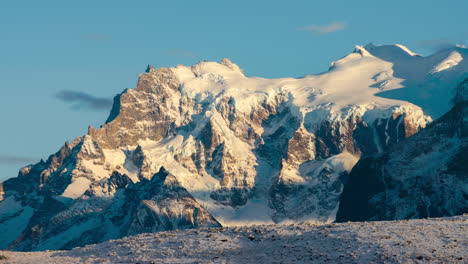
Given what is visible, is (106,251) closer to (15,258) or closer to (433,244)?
(15,258)

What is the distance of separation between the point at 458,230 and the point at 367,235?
32.2 feet

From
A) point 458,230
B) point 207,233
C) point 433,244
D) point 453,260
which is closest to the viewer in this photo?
point 453,260

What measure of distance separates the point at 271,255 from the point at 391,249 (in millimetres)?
11739

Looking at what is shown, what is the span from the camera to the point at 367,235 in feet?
366

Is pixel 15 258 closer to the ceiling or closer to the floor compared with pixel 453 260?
closer to the ceiling

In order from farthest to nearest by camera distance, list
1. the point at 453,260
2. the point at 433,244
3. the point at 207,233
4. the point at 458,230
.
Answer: the point at 207,233 < the point at 458,230 < the point at 433,244 < the point at 453,260

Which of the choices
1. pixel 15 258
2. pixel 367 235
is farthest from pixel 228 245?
pixel 15 258

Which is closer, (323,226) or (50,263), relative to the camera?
(50,263)

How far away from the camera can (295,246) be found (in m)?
110

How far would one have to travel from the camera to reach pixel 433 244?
10656 centimetres

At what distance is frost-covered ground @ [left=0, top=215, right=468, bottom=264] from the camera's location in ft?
340

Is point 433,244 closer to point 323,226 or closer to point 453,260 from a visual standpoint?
point 453,260

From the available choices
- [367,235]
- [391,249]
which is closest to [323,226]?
[367,235]

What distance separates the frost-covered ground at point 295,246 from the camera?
104m
